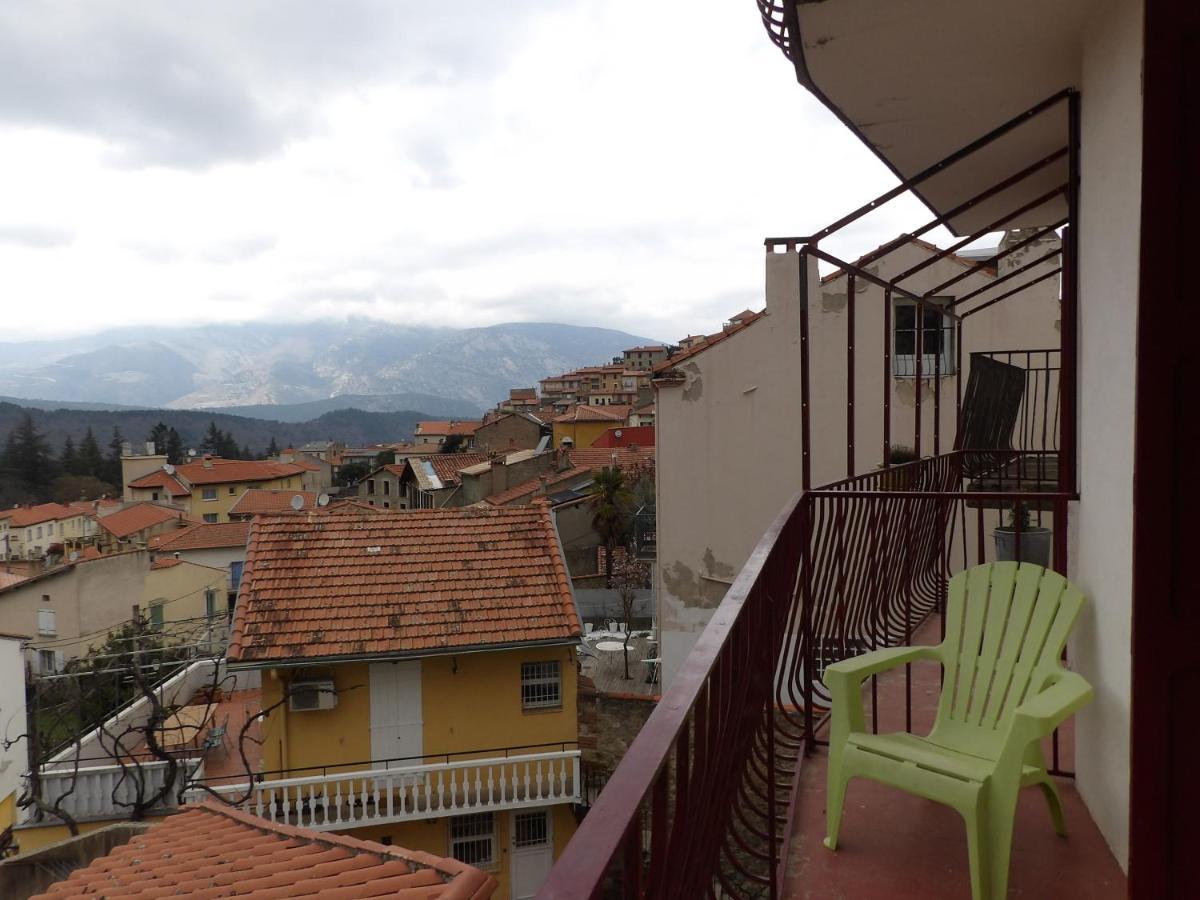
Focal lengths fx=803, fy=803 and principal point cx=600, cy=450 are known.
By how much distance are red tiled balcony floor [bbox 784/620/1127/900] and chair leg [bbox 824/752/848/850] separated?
54 mm

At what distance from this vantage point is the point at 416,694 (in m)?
11.4

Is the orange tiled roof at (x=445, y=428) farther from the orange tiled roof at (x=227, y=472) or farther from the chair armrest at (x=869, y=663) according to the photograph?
the chair armrest at (x=869, y=663)

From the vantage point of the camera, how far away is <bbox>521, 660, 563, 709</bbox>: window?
11805mm

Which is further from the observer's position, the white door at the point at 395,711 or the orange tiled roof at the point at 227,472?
the orange tiled roof at the point at 227,472

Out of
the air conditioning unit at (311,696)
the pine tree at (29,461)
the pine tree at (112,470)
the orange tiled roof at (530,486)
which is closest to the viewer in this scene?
the air conditioning unit at (311,696)

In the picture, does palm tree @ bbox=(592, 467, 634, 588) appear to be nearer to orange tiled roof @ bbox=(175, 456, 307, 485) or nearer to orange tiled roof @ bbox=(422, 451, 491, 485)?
orange tiled roof @ bbox=(422, 451, 491, 485)

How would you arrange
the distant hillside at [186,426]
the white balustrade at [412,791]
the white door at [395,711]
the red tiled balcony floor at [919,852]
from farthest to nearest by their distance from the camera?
the distant hillside at [186,426], the white door at [395,711], the white balustrade at [412,791], the red tiled balcony floor at [919,852]

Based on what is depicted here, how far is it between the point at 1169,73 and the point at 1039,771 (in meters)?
2.04

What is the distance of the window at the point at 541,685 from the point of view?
11.8 metres

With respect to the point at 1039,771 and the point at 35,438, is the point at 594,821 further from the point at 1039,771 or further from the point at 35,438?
the point at 35,438

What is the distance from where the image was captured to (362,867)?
18.8 feet

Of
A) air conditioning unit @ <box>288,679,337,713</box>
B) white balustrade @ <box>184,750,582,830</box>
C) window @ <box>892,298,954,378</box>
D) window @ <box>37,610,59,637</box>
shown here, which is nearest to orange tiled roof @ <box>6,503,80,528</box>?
window @ <box>37,610,59,637</box>

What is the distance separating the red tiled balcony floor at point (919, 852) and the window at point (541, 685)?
29.6ft

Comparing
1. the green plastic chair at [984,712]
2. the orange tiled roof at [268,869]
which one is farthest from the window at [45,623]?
the green plastic chair at [984,712]
